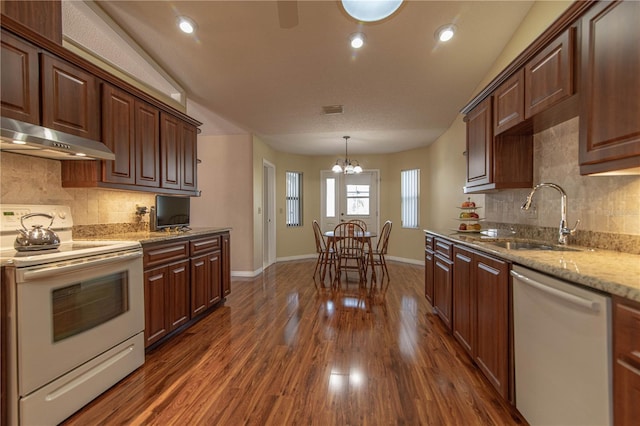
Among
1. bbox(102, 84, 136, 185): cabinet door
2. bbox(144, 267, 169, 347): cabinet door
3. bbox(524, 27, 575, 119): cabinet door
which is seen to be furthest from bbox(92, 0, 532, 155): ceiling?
bbox(144, 267, 169, 347): cabinet door

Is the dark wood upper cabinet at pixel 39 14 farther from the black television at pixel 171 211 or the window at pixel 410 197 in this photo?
the window at pixel 410 197

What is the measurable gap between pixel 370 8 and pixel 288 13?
70 centimetres

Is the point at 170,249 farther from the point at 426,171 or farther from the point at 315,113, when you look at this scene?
the point at 426,171

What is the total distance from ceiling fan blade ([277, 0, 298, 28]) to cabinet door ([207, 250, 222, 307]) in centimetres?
241

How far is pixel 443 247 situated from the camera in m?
2.56

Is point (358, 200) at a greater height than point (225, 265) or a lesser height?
greater

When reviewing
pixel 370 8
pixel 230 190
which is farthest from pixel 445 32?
pixel 230 190

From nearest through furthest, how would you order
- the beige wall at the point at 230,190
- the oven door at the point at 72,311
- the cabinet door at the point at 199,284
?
the oven door at the point at 72,311, the cabinet door at the point at 199,284, the beige wall at the point at 230,190

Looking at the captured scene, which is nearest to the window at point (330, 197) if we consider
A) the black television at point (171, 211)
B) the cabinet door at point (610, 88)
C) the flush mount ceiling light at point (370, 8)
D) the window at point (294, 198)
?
the window at point (294, 198)

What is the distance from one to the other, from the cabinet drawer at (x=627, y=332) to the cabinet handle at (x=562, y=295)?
0.07 metres

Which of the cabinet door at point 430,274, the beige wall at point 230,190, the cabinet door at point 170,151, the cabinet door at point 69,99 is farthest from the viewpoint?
the beige wall at point 230,190

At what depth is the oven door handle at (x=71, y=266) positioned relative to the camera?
4.39 feet

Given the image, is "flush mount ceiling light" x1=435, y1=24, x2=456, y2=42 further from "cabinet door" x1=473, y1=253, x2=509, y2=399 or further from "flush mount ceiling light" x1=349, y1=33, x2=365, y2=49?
"cabinet door" x1=473, y1=253, x2=509, y2=399

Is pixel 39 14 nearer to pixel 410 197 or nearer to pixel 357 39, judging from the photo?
pixel 357 39
